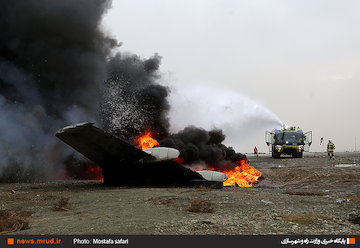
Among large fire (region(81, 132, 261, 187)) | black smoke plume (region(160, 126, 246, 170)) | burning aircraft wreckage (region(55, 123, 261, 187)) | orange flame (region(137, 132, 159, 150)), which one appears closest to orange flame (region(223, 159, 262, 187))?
large fire (region(81, 132, 261, 187))

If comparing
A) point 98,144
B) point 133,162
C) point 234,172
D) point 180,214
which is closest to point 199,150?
point 234,172

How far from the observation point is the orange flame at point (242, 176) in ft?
58.2

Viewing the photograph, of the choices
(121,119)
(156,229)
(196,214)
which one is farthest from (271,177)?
(156,229)

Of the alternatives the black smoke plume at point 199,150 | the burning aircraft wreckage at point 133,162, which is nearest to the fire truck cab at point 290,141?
the black smoke plume at point 199,150

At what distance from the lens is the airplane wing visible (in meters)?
10.2

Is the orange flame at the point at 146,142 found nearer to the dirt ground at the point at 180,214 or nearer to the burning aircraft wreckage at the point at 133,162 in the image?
the burning aircraft wreckage at the point at 133,162

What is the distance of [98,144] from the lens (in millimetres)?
11102

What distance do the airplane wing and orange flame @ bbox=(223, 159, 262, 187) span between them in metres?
7.37

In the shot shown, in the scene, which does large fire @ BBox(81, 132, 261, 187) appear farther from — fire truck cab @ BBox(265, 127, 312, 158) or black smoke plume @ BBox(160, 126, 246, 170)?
fire truck cab @ BBox(265, 127, 312, 158)

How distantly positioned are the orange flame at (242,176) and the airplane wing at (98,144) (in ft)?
24.2

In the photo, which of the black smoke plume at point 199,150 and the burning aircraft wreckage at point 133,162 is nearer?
the burning aircraft wreckage at point 133,162

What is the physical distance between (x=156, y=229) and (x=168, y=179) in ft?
25.1

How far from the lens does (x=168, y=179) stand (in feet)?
42.1

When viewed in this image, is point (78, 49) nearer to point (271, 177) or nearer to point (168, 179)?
point (168, 179)
